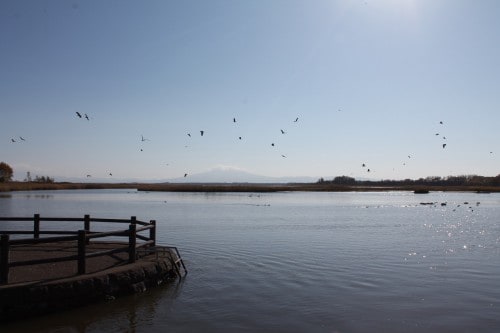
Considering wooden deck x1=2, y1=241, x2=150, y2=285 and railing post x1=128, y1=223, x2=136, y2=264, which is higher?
railing post x1=128, y1=223, x2=136, y2=264

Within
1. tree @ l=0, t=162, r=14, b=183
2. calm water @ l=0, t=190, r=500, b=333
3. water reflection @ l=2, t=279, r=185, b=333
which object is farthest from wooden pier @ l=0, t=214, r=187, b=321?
tree @ l=0, t=162, r=14, b=183

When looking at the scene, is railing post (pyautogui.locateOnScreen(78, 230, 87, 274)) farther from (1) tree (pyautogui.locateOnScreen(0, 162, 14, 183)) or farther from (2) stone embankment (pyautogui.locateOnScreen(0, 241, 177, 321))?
(1) tree (pyautogui.locateOnScreen(0, 162, 14, 183))

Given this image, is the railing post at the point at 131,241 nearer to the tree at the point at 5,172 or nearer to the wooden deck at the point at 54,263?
the wooden deck at the point at 54,263

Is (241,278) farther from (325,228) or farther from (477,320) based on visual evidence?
(325,228)

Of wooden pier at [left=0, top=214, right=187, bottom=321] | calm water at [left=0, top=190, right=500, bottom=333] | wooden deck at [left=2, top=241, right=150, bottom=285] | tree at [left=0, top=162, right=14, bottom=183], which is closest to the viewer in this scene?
wooden pier at [left=0, top=214, right=187, bottom=321]

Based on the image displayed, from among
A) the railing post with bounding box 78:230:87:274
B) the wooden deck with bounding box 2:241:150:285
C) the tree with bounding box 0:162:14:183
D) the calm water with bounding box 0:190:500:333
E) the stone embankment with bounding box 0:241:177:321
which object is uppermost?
the tree with bounding box 0:162:14:183

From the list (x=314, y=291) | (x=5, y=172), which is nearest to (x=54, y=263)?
(x=314, y=291)

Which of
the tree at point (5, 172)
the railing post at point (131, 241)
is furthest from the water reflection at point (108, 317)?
the tree at point (5, 172)

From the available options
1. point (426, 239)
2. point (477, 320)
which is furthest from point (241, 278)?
point (426, 239)

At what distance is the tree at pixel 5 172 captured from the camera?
463 ft

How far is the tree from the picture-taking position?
14119 centimetres

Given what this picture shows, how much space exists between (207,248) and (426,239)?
511 inches

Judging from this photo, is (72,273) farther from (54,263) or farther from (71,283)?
(54,263)

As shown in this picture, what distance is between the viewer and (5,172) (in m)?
144
